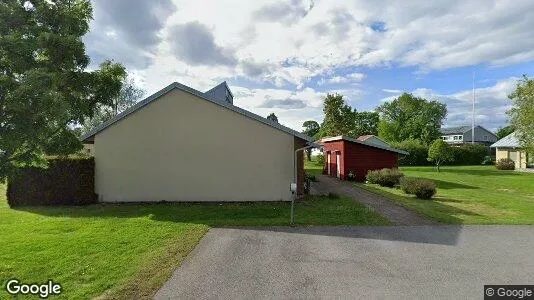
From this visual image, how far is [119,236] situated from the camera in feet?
30.2

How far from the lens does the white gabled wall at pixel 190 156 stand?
15.2m

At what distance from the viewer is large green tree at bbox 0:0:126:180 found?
8055 millimetres

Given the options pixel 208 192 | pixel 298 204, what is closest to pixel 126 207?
pixel 208 192

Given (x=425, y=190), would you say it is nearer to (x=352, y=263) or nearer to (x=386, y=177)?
(x=386, y=177)

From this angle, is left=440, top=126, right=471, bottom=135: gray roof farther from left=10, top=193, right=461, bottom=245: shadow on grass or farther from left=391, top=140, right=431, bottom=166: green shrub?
left=10, top=193, right=461, bottom=245: shadow on grass

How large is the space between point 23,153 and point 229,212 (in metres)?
6.54

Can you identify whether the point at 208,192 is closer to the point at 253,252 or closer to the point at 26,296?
the point at 253,252

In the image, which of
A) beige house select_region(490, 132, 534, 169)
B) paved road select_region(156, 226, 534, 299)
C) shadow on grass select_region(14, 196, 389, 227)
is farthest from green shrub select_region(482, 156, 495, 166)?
paved road select_region(156, 226, 534, 299)

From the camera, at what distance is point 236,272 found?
6.80 metres

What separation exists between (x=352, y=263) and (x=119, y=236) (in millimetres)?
5900

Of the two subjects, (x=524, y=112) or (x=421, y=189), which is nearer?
(x=421, y=189)

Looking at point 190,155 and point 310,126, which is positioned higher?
point 310,126

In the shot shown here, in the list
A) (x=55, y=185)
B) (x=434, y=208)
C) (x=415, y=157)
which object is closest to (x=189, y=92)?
(x=55, y=185)

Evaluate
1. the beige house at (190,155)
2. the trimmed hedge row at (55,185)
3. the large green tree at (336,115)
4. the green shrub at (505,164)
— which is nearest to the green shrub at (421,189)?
the beige house at (190,155)
